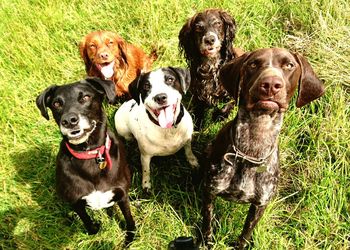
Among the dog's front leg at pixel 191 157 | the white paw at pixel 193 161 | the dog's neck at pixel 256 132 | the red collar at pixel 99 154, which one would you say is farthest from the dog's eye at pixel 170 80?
the white paw at pixel 193 161

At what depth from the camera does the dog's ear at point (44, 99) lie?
2834mm

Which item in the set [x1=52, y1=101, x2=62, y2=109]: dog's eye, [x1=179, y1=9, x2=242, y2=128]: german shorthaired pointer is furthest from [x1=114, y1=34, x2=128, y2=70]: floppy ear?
[x1=52, y1=101, x2=62, y2=109]: dog's eye

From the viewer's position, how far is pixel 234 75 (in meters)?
2.69

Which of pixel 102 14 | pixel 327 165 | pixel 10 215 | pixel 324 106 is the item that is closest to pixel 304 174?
pixel 327 165

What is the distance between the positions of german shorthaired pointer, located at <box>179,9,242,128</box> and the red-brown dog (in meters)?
0.67

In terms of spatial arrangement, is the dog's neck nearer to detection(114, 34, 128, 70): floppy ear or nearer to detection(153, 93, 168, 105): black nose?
detection(153, 93, 168, 105): black nose

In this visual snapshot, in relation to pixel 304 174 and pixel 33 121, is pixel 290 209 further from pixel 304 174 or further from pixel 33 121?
pixel 33 121

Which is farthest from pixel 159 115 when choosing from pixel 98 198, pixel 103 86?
pixel 98 198

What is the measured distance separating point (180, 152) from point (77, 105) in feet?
5.78

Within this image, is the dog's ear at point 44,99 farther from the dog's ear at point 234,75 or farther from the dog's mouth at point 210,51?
the dog's mouth at point 210,51

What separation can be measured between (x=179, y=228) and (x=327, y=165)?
4.91 feet

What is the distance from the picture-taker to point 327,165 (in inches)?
142

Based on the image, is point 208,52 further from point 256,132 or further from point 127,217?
point 127,217

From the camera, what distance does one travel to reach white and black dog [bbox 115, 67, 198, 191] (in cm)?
327
